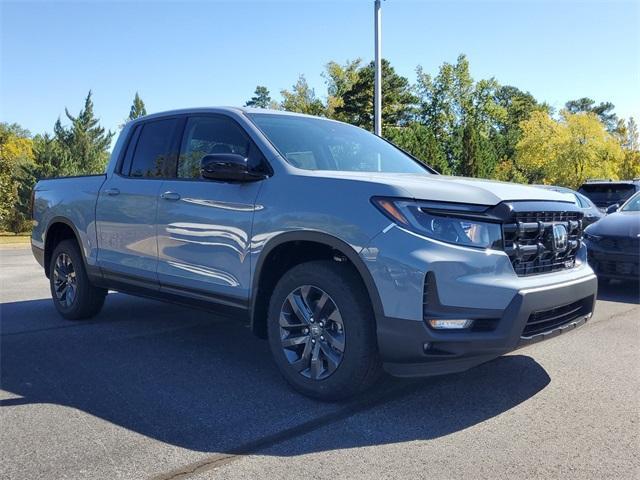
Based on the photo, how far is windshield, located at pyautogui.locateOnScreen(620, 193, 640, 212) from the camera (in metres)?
8.84

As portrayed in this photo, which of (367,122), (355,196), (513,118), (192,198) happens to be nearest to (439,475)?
(355,196)

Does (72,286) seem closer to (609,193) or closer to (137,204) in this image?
(137,204)

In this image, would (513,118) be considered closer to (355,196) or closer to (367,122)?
(367,122)

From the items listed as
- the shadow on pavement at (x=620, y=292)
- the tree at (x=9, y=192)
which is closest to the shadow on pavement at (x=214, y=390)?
the shadow on pavement at (x=620, y=292)

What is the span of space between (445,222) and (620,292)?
5.96 metres

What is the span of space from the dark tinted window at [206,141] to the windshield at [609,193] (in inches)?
448

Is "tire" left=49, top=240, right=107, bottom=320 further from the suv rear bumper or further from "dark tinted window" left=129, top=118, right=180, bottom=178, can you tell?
the suv rear bumper

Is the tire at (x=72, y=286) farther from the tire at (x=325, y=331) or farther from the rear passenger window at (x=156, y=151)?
the tire at (x=325, y=331)

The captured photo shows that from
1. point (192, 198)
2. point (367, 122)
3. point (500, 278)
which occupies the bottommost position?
point (500, 278)

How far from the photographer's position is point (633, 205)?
9016 mm

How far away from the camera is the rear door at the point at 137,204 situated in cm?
489

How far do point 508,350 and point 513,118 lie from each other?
72998 millimetres

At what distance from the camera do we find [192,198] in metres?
4.44

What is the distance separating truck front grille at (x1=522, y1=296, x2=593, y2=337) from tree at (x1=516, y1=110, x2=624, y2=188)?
3904cm
